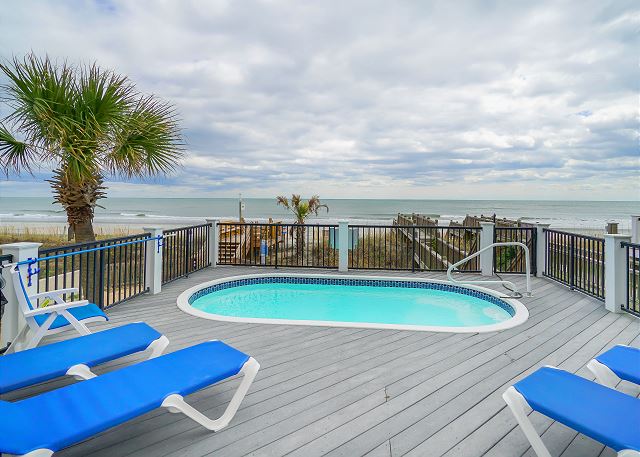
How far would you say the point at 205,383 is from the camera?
1.90m

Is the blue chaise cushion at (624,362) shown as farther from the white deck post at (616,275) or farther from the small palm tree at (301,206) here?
the small palm tree at (301,206)

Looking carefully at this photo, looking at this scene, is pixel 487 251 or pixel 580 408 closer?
pixel 580 408

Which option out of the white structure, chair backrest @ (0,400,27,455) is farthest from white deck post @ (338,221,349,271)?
chair backrest @ (0,400,27,455)

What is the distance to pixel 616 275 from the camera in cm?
427

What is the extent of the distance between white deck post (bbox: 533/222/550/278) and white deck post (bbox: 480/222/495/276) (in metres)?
0.74

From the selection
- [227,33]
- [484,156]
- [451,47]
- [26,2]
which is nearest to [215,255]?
[227,33]

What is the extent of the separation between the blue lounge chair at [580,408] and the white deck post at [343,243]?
507 centimetres

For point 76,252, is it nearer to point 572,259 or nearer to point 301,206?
point 572,259

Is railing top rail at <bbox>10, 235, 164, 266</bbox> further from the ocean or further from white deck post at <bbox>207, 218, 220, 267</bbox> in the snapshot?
the ocean

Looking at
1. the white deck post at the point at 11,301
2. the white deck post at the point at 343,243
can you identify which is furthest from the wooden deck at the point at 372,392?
the white deck post at the point at 343,243

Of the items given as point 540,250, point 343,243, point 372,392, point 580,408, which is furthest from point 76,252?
point 540,250

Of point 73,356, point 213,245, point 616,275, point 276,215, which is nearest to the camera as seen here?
point 73,356

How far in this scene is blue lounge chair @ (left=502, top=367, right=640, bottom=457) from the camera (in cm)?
144

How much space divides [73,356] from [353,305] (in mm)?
4088
